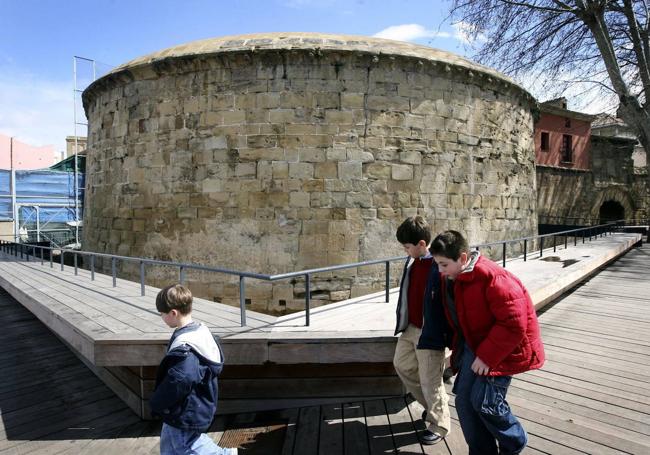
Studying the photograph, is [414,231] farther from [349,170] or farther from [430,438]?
[349,170]

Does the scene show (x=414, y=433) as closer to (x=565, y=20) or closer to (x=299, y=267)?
(x=299, y=267)

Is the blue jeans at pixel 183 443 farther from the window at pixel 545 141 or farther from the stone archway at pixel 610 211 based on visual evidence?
the stone archway at pixel 610 211

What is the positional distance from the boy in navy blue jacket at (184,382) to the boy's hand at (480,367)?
1.42 meters

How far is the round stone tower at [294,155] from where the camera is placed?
7957 mm

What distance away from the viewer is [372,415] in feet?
10.8

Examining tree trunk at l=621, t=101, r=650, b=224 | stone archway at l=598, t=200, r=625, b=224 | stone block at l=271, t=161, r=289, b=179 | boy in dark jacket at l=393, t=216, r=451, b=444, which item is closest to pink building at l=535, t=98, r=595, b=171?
stone archway at l=598, t=200, r=625, b=224

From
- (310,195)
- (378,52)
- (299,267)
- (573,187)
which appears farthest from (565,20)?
(573,187)

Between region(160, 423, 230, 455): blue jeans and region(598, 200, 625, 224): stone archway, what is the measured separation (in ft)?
94.6

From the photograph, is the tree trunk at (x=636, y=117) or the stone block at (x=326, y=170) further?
the tree trunk at (x=636, y=117)

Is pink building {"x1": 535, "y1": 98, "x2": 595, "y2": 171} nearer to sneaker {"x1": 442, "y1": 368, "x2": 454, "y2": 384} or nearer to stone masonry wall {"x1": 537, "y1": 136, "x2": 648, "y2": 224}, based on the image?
stone masonry wall {"x1": 537, "y1": 136, "x2": 648, "y2": 224}

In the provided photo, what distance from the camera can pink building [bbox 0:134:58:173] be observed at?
85.0 feet

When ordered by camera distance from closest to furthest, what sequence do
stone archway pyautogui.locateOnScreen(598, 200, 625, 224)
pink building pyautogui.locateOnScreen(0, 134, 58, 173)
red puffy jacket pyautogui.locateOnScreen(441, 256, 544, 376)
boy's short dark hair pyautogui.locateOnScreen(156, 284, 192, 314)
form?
red puffy jacket pyautogui.locateOnScreen(441, 256, 544, 376) → boy's short dark hair pyautogui.locateOnScreen(156, 284, 192, 314) → stone archway pyautogui.locateOnScreen(598, 200, 625, 224) → pink building pyautogui.locateOnScreen(0, 134, 58, 173)

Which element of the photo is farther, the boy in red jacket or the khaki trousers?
the khaki trousers

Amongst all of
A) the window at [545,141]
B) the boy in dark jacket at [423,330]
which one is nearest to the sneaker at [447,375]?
the boy in dark jacket at [423,330]
